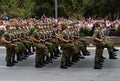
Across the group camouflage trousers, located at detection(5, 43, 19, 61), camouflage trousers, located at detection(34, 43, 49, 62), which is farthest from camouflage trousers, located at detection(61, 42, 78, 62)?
camouflage trousers, located at detection(5, 43, 19, 61)

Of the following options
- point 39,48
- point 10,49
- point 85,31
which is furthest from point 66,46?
point 85,31

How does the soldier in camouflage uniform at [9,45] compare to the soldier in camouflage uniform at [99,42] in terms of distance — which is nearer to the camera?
the soldier in camouflage uniform at [99,42]

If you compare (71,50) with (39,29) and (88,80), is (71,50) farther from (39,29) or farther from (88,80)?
(88,80)

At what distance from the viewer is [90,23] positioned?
26625mm

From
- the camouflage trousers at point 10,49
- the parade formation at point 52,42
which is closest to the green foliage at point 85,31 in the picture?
the parade formation at point 52,42

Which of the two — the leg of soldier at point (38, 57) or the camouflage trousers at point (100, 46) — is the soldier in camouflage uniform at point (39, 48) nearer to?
the leg of soldier at point (38, 57)

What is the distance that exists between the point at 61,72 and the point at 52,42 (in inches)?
97.5

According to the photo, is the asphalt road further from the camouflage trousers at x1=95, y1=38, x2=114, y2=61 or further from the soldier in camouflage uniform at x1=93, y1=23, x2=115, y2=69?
the camouflage trousers at x1=95, y1=38, x2=114, y2=61

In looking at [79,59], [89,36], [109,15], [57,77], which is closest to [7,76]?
[57,77]

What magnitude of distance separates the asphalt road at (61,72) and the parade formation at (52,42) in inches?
12.0

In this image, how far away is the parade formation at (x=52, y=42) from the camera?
17.5 meters

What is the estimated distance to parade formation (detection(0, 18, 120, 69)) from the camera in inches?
690

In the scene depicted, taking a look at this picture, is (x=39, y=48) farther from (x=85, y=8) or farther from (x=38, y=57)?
(x=85, y=8)

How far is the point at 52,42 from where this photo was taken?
1908 centimetres
